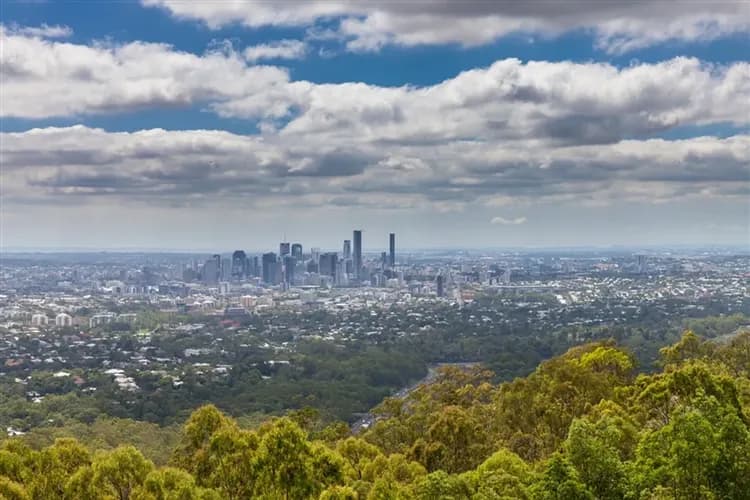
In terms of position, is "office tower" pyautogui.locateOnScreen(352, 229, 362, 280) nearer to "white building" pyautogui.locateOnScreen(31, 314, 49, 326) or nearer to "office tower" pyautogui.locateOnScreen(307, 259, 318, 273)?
"office tower" pyautogui.locateOnScreen(307, 259, 318, 273)

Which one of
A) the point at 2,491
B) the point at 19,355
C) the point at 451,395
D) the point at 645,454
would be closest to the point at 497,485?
the point at 645,454

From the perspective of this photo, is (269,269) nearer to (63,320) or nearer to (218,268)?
(218,268)

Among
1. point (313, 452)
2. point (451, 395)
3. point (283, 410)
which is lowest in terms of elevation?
point (283, 410)

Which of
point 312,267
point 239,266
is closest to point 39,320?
point 239,266

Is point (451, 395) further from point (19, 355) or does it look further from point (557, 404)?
point (19, 355)

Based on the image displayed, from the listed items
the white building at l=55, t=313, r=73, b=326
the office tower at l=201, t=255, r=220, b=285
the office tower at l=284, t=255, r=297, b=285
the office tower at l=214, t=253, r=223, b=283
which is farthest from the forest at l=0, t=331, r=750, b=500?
the office tower at l=214, t=253, r=223, b=283
